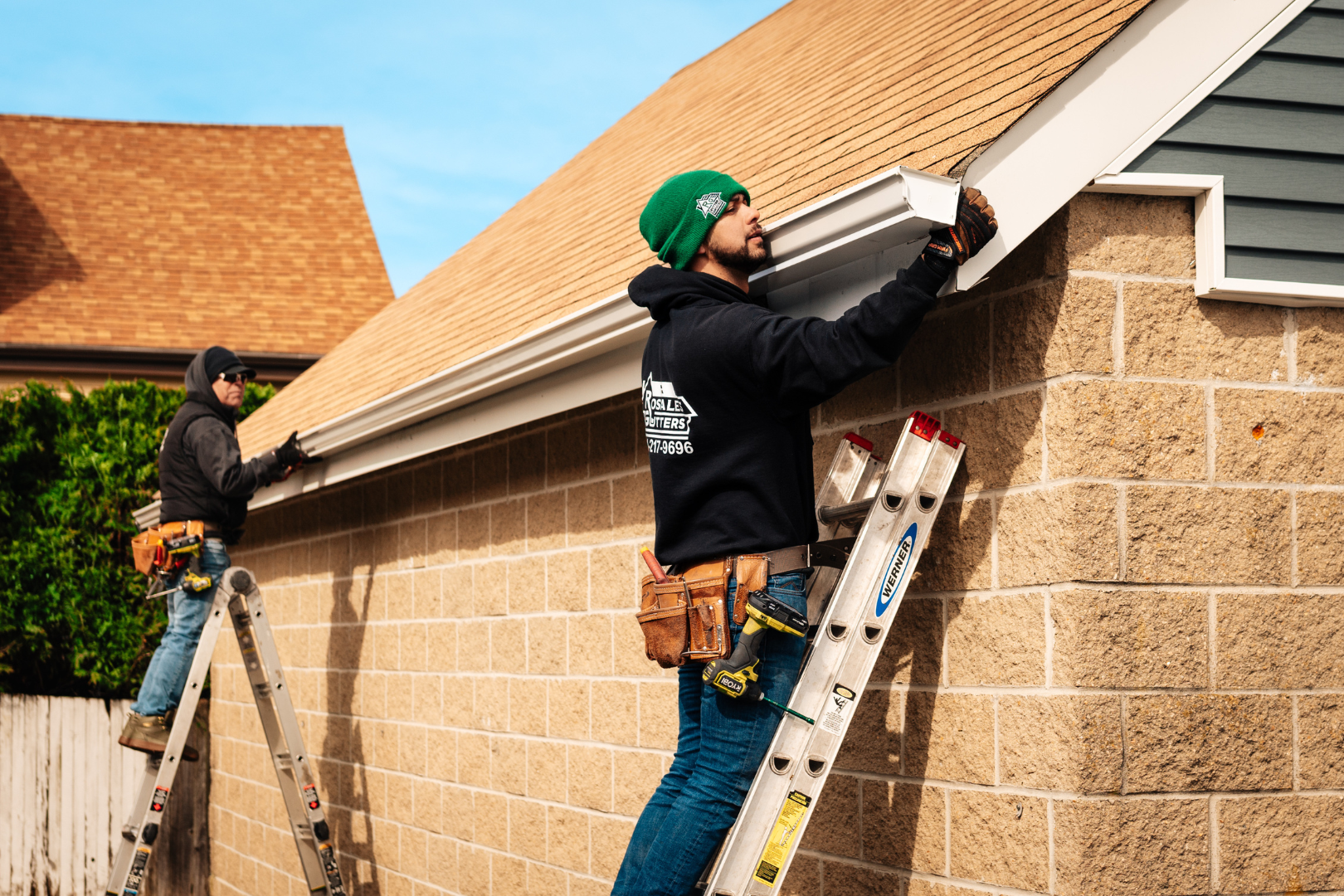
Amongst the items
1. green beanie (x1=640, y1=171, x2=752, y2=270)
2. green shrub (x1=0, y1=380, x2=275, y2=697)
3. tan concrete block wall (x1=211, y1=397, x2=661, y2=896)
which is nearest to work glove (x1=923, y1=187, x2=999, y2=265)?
green beanie (x1=640, y1=171, x2=752, y2=270)

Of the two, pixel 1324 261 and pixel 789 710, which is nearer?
pixel 789 710

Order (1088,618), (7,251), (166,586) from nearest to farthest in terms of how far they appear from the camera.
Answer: (1088,618) → (166,586) → (7,251)

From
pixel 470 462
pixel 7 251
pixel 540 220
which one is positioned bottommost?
pixel 470 462

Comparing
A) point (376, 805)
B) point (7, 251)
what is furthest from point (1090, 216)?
point (7, 251)

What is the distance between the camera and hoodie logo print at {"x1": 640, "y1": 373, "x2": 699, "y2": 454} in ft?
11.7

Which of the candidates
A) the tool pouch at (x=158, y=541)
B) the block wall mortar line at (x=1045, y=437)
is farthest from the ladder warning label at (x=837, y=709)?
the tool pouch at (x=158, y=541)

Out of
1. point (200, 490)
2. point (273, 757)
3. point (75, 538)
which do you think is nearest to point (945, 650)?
point (273, 757)

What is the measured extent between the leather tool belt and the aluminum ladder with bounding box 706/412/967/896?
0.20m

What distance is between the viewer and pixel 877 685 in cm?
381

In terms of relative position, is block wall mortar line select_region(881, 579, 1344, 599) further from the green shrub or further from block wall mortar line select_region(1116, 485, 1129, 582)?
the green shrub

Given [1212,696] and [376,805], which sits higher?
[1212,696]

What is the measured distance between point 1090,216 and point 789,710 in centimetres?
151

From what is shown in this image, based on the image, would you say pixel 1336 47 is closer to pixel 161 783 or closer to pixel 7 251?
pixel 161 783

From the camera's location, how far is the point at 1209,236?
3.40 meters
